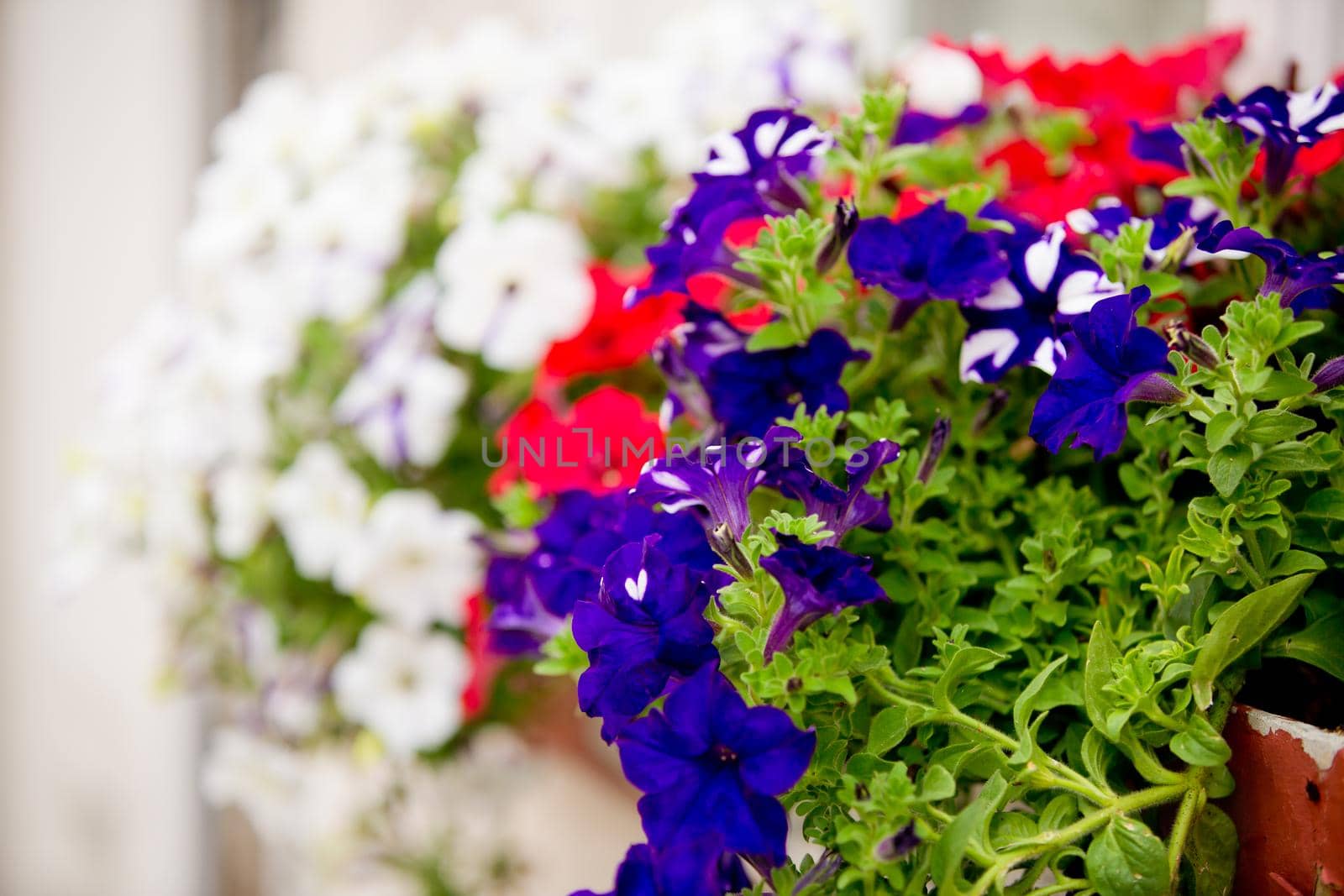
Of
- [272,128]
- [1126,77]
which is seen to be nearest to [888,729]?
[1126,77]

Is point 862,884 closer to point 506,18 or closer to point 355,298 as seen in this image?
point 355,298

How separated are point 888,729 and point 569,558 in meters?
0.14

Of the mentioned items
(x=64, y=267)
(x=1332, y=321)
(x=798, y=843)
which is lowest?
(x=798, y=843)

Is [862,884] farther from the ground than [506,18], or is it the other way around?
[506,18]

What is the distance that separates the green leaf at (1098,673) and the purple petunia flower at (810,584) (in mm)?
73

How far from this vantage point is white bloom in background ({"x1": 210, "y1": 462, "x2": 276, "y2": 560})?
2.31 ft

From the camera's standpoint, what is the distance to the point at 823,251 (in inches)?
14.0

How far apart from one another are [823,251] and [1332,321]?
0.62ft

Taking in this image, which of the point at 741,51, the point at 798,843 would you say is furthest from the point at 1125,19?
the point at 798,843

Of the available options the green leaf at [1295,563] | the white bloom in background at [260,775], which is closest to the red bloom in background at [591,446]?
the green leaf at [1295,563]

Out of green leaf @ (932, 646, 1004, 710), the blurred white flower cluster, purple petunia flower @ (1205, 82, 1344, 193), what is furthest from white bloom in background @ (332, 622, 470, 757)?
purple petunia flower @ (1205, 82, 1344, 193)

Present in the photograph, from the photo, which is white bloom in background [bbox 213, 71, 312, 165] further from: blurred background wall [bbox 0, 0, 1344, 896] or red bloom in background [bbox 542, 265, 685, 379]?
blurred background wall [bbox 0, 0, 1344, 896]

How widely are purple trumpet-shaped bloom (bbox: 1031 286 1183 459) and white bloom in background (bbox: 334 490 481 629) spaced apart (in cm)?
40

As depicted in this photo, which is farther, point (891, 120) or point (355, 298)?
point (355, 298)
